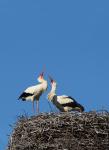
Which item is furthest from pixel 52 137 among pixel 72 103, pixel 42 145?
pixel 72 103

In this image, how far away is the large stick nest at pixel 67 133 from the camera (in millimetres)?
15586

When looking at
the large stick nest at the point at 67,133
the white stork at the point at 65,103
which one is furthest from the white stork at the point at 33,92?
the large stick nest at the point at 67,133

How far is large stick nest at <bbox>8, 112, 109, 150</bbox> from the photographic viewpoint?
15586 millimetres

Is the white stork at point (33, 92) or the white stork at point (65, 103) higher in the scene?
the white stork at point (33, 92)

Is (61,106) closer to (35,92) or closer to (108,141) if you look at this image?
(35,92)

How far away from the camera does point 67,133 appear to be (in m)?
15.7

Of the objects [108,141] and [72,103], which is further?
[72,103]

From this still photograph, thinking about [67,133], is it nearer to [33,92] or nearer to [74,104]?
[74,104]

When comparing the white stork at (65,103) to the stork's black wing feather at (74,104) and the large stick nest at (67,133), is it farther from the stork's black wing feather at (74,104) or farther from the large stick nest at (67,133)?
the large stick nest at (67,133)

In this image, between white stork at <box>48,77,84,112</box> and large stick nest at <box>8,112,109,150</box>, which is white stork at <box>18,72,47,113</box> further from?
large stick nest at <box>8,112,109,150</box>

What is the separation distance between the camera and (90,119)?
15.8 m

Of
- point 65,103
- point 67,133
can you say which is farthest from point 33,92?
point 67,133

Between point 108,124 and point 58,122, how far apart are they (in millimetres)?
931

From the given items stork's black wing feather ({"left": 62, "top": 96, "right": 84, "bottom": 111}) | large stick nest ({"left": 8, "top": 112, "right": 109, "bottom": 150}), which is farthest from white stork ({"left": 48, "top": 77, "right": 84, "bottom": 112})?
large stick nest ({"left": 8, "top": 112, "right": 109, "bottom": 150})
